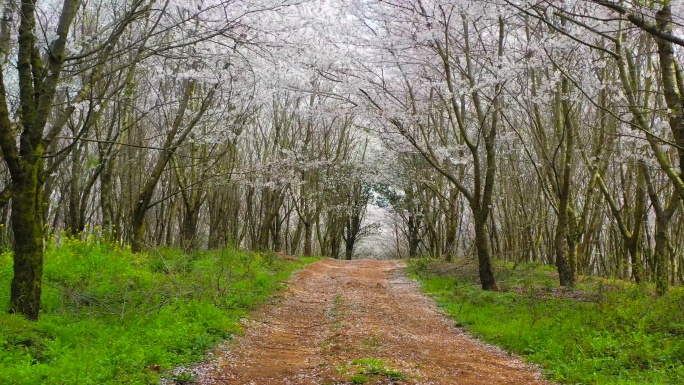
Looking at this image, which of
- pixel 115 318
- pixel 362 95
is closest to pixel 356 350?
pixel 115 318

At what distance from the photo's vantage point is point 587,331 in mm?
7000

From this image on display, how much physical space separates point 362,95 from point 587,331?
31.7 ft

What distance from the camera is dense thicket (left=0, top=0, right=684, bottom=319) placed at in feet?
20.4

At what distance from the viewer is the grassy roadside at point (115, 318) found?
4695 millimetres

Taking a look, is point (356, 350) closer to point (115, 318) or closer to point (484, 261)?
point (115, 318)

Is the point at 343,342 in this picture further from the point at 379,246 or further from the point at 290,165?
the point at 379,246

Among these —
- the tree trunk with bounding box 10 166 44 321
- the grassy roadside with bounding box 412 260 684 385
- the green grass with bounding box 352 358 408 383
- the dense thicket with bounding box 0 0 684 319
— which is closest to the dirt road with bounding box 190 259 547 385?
the green grass with bounding box 352 358 408 383

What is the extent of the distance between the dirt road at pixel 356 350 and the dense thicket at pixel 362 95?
2.64m

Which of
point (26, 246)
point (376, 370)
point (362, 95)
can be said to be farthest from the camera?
point (362, 95)

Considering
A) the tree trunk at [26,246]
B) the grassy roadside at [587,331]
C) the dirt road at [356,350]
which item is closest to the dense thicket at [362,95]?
the tree trunk at [26,246]

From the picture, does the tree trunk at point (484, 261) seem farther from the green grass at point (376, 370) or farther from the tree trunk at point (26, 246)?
the tree trunk at point (26, 246)

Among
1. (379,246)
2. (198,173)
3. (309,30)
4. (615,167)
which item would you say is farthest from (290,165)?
(379,246)

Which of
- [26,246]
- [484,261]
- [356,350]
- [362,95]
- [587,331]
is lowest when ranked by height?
[356,350]

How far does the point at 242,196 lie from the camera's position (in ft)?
106
